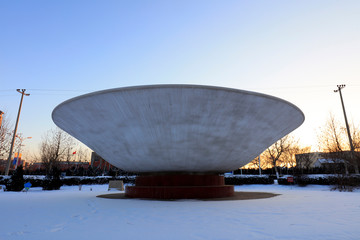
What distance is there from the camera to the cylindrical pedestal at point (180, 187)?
33.1 feet

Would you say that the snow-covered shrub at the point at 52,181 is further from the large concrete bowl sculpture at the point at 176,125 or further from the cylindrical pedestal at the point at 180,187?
the cylindrical pedestal at the point at 180,187

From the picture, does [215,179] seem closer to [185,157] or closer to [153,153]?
[185,157]

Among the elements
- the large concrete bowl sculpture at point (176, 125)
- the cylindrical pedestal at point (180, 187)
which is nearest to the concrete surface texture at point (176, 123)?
the large concrete bowl sculpture at point (176, 125)

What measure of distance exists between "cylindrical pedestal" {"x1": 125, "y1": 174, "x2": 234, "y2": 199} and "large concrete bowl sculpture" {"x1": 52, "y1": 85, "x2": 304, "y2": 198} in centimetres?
5

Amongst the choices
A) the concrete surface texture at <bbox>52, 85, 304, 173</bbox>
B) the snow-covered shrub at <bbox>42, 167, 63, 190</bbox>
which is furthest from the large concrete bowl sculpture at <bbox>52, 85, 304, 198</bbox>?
the snow-covered shrub at <bbox>42, 167, 63, 190</bbox>

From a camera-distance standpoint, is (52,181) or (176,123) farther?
(52,181)

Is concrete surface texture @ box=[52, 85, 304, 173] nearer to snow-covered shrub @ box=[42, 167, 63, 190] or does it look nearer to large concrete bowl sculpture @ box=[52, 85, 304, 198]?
large concrete bowl sculpture @ box=[52, 85, 304, 198]

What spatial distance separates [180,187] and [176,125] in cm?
324

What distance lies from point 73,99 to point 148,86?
3035 mm

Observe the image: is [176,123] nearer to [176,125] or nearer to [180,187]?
[176,125]

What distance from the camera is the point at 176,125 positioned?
8.40 metres

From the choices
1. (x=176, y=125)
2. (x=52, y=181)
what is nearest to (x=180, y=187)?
(x=176, y=125)

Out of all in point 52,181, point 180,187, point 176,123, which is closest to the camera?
point 176,123

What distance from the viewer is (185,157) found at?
9.52 meters
